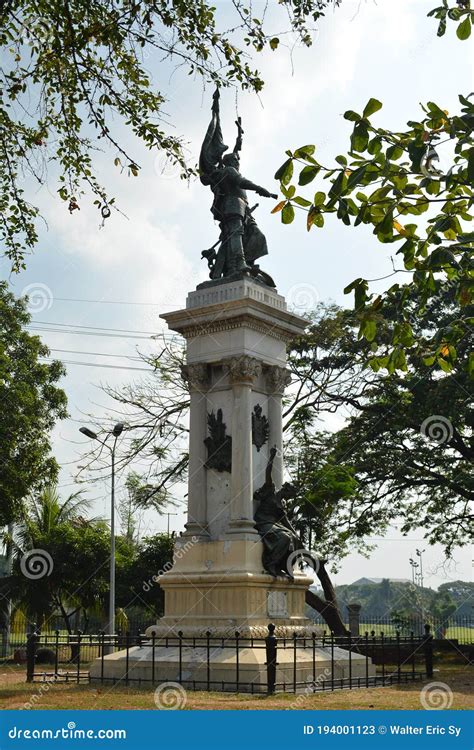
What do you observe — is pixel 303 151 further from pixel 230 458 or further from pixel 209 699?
pixel 230 458

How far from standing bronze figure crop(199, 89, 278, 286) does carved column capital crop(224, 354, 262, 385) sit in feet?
7.32

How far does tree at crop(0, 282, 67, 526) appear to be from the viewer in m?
27.4

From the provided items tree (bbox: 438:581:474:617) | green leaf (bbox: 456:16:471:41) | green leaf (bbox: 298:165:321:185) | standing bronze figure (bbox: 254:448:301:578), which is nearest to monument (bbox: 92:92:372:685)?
standing bronze figure (bbox: 254:448:301:578)

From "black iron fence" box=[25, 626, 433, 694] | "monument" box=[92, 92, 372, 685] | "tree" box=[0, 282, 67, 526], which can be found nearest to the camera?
"black iron fence" box=[25, 626, 433, 694]

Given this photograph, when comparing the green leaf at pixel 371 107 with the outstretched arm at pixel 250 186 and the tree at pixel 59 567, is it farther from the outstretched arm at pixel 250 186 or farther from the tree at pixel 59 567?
the tree at pixel 59 567

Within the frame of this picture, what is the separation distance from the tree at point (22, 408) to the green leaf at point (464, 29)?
22847 millimetres

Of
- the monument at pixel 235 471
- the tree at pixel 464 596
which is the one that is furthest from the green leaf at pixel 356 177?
the tree at pixel 464 596

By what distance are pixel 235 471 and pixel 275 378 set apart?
7.93 feet

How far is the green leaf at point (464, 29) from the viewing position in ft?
20.4

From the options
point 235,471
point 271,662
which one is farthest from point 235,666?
point 235,471

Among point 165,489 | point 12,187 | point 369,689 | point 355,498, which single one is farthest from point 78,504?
point 12,187

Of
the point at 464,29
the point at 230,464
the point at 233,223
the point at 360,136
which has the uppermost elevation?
the point at 233,223

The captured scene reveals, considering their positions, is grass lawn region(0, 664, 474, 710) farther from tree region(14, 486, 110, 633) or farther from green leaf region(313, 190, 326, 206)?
tree region(14, 486, 110, 633)

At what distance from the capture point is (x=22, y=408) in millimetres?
28250
